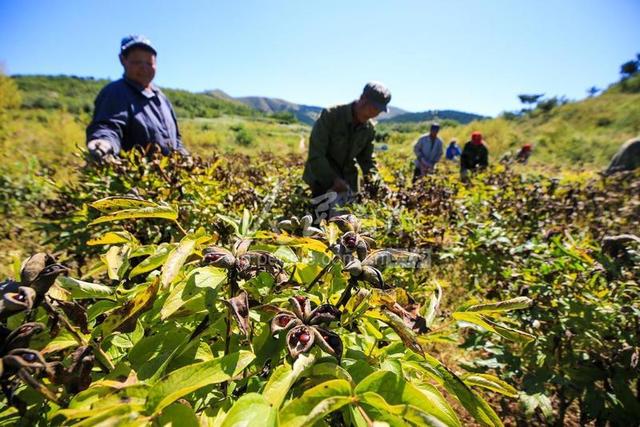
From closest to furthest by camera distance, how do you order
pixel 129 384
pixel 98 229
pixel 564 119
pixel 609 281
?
1. pixel 129 384
2. pixel 609 281
3. pixel 98 229
4. pixel 564 119

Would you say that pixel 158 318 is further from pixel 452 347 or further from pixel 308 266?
pixel 452 347

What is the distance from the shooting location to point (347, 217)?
815 millimetres

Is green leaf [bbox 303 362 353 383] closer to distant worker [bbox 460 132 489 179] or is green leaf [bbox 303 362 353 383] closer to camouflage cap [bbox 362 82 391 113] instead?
camouflage cap [bbox 362 82 391 113]

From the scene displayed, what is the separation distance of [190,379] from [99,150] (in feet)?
7.19

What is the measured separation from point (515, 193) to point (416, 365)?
11.9 ft

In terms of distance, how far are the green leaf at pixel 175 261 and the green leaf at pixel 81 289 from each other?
15 cm

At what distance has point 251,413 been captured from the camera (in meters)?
0.44

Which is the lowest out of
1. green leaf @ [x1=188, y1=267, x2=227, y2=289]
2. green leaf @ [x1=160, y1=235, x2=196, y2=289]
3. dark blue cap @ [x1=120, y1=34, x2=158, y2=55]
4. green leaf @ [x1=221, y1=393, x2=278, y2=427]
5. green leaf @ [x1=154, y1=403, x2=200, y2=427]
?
green leaf @ [x1=154, y1=403, x2=200, y2=427]

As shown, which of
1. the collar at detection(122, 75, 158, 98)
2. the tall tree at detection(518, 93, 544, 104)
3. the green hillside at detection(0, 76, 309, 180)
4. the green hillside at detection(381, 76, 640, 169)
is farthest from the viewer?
the tall tree at detection(518, 93, 544, 104)

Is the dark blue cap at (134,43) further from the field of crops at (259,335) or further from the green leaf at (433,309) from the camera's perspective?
the green leaf at (433,309)

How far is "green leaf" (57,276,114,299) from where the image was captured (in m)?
0.59

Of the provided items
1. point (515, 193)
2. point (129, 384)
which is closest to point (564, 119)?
point (515, 193)

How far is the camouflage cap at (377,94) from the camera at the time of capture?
3082 mm

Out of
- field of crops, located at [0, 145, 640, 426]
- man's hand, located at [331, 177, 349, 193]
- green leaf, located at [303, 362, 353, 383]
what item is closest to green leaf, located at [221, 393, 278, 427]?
field of crops, located at [0, 145, 640, 426]
